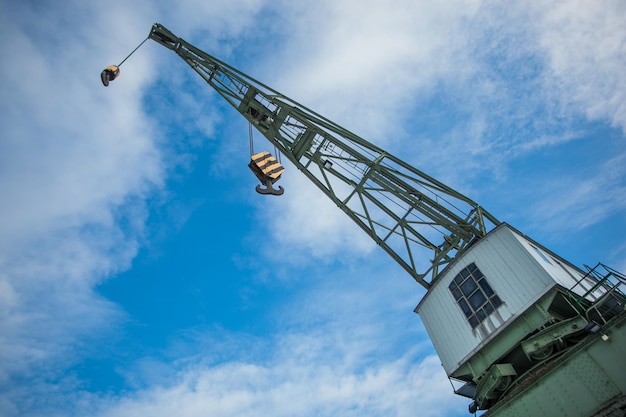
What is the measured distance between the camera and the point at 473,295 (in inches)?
498

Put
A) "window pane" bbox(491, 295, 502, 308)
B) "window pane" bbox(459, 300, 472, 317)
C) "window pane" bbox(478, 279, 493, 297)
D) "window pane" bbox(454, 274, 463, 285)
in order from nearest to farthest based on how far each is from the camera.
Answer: "window pane" bbox(491, 295, 502, 308), "window pane" bbox(478, 279, 493, 297), "window pane" bbox(459, 300, 472, 317), "window pane" bbox(454, 274, 463, 285)

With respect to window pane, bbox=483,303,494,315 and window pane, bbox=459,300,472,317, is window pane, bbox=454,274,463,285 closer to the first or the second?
window pane, bbox=459,300,472,317

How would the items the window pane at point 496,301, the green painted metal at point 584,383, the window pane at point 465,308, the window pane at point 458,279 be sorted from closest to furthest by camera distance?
the green painted metal at point 584,383 → the window pane at point 496,301 → the window pane at point 465,308 → the window pane at point 458,279

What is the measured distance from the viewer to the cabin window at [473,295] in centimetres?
1209

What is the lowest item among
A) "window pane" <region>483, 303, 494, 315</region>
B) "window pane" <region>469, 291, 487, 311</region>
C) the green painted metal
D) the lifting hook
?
the green painted metal

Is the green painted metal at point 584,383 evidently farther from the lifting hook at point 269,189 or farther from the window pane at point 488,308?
the lifting hook at point 269,189

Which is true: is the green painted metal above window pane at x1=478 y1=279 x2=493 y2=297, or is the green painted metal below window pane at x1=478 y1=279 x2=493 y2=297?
below

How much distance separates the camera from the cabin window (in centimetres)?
1209

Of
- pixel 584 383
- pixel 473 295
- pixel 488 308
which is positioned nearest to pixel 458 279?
pixel 473 295

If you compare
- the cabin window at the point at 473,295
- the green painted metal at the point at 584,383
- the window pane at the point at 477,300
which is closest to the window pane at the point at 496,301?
the cabin window at the point at 473,295

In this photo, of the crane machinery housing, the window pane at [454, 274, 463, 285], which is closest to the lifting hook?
the crane machinery housing

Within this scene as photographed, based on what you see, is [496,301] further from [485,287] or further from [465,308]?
[465,308]

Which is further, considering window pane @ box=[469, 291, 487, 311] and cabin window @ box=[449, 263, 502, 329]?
window pane @ box=[469, 291, 487, 311]

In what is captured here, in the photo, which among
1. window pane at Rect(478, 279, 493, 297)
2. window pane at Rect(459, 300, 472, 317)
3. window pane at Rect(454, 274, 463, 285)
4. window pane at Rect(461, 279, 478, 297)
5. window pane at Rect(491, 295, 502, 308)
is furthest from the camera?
window pane at Rect(454, 274, 463, 285)
